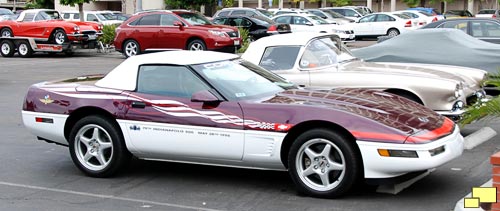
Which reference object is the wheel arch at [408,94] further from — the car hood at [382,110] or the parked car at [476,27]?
the parked car at [476,27]

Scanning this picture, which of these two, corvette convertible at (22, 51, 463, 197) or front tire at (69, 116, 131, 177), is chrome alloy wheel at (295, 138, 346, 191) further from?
front tire at (69, 116, 131, 177)

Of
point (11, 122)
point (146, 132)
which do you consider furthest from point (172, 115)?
point (11, 122)

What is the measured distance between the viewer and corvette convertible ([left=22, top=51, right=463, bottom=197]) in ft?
20.2

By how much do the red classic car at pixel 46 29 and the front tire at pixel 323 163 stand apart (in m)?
20.8

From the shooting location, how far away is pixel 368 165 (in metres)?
6.12

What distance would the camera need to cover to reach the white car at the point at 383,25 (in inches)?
1281

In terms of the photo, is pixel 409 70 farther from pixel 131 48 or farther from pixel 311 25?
pixel 311 25

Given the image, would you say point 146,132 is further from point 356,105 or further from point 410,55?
Answer: point 410,55

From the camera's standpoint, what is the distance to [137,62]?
7.53 m

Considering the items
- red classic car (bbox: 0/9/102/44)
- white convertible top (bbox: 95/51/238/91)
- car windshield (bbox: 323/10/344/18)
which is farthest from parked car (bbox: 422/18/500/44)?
car windshield (bbox: 323/10/344/18)

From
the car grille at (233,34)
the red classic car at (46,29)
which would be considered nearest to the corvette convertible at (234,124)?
the car grille at (233,34)

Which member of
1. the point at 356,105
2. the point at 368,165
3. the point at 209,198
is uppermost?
the point at 356,105

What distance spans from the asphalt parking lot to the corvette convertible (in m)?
0.26

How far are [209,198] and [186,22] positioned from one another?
17.4 m
